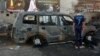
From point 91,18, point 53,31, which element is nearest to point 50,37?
point 53,31

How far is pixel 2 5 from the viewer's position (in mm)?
24297

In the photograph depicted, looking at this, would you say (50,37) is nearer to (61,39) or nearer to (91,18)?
(61,39)

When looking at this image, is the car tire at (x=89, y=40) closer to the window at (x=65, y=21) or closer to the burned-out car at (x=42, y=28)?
the burned-out car at (x=42, y=28)

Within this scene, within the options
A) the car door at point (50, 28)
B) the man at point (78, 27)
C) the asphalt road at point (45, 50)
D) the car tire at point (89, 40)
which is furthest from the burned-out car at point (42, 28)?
the man at point (78, 27)

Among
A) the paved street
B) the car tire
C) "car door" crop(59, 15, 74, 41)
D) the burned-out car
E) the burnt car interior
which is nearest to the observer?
the paved street

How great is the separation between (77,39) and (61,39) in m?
0.87

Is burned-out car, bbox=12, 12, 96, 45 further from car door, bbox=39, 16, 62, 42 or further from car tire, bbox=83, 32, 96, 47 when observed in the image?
car tire, bbox=83, 32, 96, 47

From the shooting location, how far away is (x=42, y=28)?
639 inches

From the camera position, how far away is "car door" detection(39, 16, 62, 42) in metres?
16.2

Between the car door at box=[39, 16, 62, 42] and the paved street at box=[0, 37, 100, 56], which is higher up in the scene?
the car door at box=[39, 16, 62, 42]

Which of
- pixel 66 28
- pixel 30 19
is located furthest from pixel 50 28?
pixel 30 19

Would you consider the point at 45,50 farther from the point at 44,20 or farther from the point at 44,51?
the point at 44,20

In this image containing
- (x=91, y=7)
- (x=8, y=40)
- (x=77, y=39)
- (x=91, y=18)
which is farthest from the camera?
(x=91, y=7)

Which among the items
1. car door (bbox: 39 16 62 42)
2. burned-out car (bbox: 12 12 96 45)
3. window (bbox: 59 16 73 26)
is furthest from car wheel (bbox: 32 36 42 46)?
window (bbox: 59 16 73 26)
